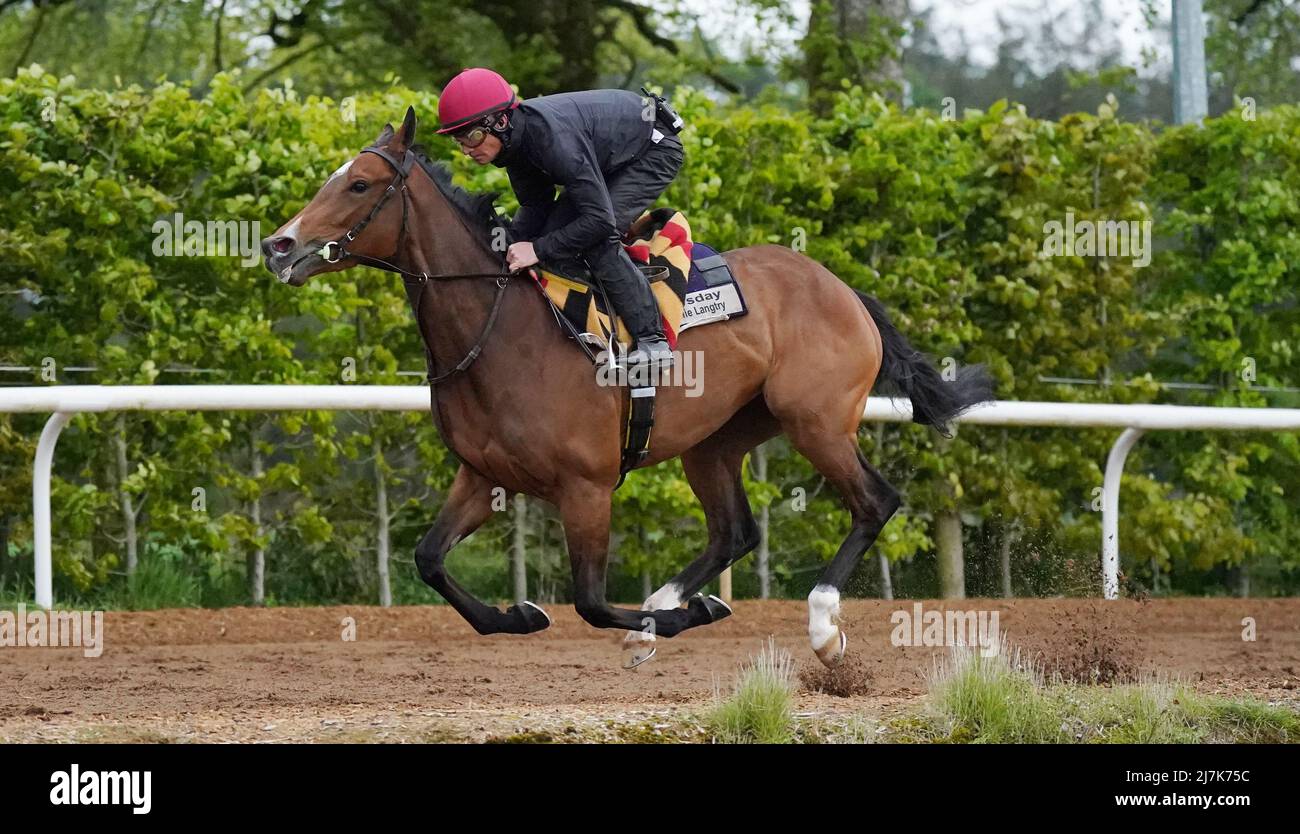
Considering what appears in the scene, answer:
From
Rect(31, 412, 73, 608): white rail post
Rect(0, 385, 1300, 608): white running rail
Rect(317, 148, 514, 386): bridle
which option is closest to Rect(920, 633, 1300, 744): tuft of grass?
Rect(0, 385, 1300, 608): white running rail

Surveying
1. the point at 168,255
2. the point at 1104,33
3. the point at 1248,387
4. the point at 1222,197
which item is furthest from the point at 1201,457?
the point at 1104,33

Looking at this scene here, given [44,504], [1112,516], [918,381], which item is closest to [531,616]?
[918,381]

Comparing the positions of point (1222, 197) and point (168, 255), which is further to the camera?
point (1222, 197)

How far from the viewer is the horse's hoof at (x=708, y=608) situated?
6.04 metres

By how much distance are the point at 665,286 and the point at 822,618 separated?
1379 millimetres

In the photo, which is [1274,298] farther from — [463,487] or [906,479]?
[463,487]

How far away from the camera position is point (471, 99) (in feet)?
17.4

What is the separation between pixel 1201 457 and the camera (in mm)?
9453

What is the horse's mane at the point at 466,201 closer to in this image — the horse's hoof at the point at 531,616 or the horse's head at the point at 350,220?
the horse's head at the point at 350,220

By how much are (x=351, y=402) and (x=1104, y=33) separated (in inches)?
441

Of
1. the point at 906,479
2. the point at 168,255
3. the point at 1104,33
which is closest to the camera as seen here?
the point at 168,255

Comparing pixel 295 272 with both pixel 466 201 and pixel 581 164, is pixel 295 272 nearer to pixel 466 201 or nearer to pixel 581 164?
pixel 466 201

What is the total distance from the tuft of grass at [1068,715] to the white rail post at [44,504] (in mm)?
3930

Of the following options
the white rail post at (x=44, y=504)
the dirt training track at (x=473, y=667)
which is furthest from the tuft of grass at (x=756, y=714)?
the white rail post at (x=44, y=504)
